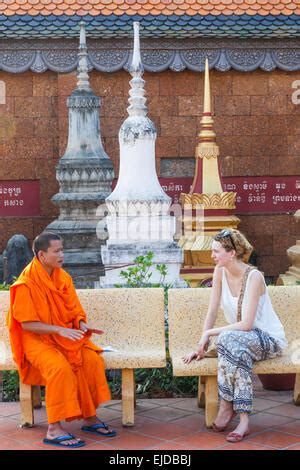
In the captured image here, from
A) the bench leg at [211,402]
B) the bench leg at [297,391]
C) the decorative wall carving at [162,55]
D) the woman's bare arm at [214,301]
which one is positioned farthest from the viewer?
the decorative wall carving at [162,55]

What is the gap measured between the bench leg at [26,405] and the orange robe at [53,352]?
0.32 ft

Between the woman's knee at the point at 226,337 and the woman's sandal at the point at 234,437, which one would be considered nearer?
the woman's sandal at the point at 234,437

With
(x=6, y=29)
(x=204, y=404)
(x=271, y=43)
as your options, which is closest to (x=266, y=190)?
(x=271, y=43)

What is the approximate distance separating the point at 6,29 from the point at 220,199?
429 centimetres

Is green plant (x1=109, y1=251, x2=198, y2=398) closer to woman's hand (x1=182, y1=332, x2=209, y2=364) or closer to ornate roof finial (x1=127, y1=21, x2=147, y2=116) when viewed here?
woman's hand (x1=182, y1=332, x2=209, y2=364)

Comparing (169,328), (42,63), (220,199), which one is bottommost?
(169,328)

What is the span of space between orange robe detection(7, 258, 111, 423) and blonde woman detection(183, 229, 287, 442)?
64 centimetres

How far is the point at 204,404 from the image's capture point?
6.13m

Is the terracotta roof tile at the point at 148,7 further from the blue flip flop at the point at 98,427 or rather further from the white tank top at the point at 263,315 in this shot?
the blue flip flop at the point at 98,427

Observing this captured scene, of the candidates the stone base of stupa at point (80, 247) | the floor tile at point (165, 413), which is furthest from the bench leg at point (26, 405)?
the stone base of stupa at point (80, 247)

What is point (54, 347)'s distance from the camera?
219 inches

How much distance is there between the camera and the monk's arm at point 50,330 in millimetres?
5496

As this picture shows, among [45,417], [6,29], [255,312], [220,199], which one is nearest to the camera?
[255,312]

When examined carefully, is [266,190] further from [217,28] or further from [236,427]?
[236,427]
